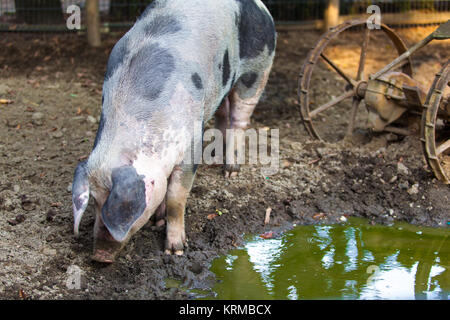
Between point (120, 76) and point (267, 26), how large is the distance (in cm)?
160

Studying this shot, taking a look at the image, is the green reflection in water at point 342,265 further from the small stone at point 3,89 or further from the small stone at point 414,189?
the small stone at point 3,89

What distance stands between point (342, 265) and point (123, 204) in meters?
1.61

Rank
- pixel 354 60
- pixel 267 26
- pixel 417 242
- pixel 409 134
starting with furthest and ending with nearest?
1. pixel 354 60
2. pixel 409 134
3. pixel 267 26
4. pixel 417 242

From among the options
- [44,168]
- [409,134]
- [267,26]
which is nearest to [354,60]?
[409,134]

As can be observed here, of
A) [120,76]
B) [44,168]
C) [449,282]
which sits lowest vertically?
[449,282]

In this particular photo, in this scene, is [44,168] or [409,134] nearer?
[44,168]

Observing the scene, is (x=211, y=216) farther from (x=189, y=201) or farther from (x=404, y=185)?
(x=404, y=185)

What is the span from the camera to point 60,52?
744 cm

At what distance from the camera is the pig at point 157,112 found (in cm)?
327

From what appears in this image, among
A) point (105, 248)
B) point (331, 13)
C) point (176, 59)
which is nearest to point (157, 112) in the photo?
point (176, 59)

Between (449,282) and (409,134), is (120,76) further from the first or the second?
(409,134)

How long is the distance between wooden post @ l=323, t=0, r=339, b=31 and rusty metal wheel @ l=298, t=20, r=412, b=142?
25cm

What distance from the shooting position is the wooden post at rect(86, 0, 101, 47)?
24.2 feet

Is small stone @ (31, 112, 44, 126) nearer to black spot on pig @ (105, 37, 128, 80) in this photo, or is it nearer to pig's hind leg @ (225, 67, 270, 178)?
pig's hind leg @ (225, 67, 270, 178)
